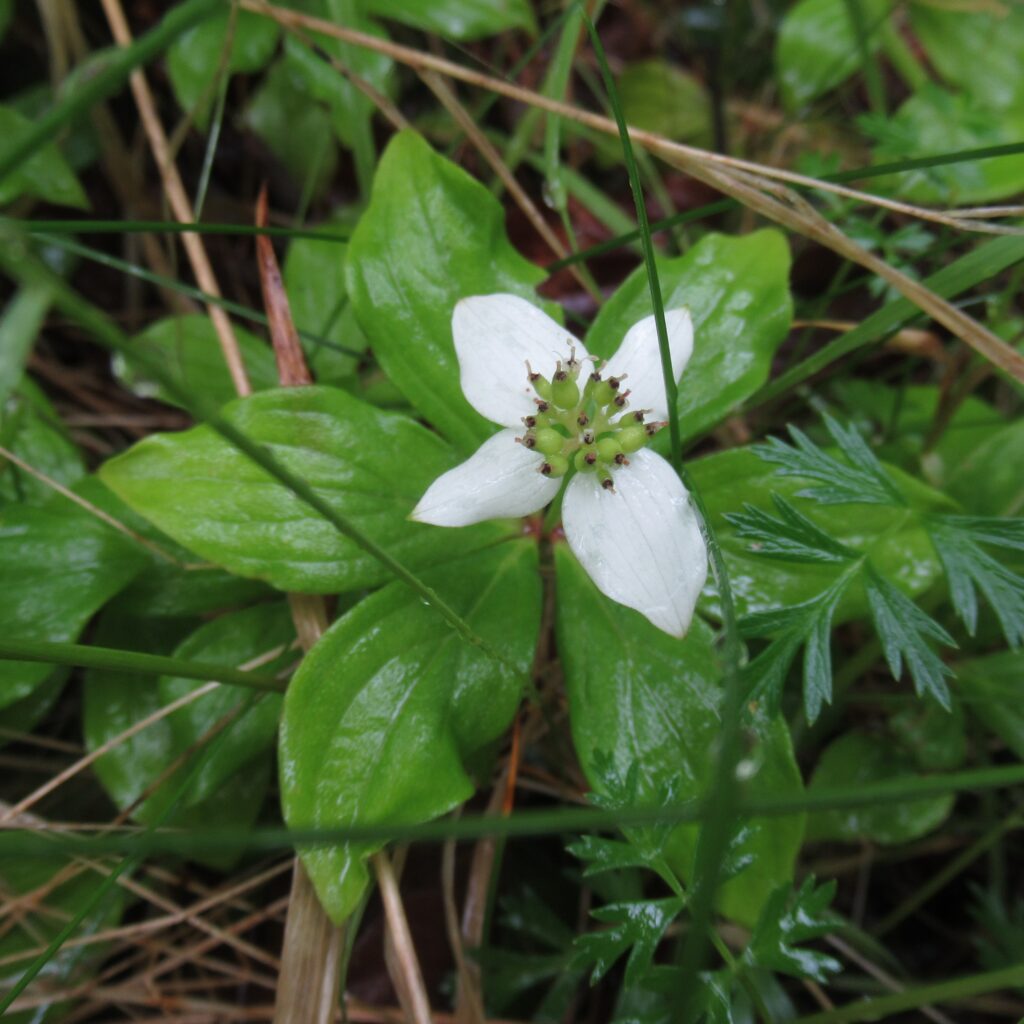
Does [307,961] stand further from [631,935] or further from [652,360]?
[652,360]

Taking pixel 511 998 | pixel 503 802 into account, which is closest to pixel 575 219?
pixel 503 802

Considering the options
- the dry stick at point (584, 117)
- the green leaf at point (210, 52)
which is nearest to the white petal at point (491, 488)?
the dry stick at point (584, 117)

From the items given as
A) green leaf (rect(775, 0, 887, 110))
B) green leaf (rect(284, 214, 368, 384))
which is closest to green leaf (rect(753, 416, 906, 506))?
green leaf (rect(284, 214, 368, 384))

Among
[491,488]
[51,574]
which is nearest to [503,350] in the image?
[491,488]

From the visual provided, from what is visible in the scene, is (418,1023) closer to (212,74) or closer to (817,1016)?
(817,1016)

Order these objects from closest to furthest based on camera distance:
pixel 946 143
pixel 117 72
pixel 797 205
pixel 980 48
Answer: pixel 117 72, pixel 797 205, pixel 946 143, pixel 980 48

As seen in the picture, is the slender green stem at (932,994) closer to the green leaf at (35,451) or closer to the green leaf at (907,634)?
the green leaf at (907,634)
